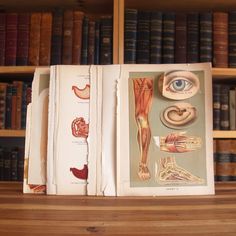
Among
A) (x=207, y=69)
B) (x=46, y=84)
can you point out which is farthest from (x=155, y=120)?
(x=46, y=84)

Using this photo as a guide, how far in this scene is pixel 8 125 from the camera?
1011mm

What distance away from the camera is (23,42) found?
3.33 feet

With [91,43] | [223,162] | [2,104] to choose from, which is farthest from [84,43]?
[223,162]

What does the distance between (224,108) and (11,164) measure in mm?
764

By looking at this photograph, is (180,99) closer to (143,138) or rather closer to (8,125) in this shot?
(143,138)

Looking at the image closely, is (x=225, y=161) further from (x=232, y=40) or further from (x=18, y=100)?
(x=18, y=100)

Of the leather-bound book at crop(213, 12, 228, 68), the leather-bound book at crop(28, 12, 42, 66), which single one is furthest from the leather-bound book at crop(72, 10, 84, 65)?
the leather-bound book at crop(213, 12, 228, 68)

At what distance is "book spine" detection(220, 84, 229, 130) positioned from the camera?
1.01 m

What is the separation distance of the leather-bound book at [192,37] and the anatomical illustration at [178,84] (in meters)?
0.27

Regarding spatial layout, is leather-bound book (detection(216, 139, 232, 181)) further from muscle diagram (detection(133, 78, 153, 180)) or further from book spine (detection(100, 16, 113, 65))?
book spine (detection(100, 16, 113, 65))

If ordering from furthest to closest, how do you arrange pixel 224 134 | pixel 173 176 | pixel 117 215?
pixel 224 134 < pixel 173 176 < pixel 117 215

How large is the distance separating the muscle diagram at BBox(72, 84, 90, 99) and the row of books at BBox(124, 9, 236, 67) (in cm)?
29

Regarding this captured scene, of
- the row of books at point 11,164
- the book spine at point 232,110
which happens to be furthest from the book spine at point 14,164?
the book spine at point 232,110

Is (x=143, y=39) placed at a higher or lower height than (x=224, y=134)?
higher
